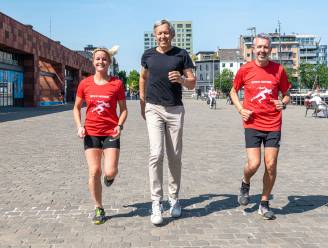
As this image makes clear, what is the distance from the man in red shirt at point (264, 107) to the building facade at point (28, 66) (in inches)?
1066

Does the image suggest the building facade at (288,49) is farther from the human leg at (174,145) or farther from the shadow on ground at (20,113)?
the human leg at (174,145)

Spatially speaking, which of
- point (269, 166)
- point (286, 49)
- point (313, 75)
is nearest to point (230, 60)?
point (286, 49)

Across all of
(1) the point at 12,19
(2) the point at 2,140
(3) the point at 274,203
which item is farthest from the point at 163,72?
(1) the point at 12,19

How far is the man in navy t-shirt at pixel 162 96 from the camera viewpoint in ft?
14.9

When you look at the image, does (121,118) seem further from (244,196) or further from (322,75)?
(322,75)

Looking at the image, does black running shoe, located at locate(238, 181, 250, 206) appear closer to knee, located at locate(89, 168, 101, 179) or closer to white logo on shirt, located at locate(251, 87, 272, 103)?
white logo on shirt, located at locate(251, 87, 272, 103)

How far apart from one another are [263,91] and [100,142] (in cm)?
173

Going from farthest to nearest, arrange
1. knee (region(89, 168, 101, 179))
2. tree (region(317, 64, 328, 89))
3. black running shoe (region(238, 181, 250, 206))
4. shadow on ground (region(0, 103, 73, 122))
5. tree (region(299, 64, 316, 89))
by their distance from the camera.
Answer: tree (region(299, 64, 316, 89)), tree (region(317, 64, 328, 89)), shadow on ground (region(0, 103, 73, 122)), black running shoe (region(238, 181, 250, 206)), knee (region(89, 168, 101, 179))

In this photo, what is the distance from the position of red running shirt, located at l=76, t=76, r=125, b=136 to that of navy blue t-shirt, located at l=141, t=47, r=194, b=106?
0.37m

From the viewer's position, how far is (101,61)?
15.2 feet

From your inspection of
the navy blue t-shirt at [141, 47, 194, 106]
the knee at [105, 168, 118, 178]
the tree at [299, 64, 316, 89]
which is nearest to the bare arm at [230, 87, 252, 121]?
the navy blue t-shirt at [141, 47, 194, 106]

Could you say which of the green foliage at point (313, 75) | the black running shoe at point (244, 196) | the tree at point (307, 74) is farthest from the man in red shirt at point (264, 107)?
the tree at point (307, 74)

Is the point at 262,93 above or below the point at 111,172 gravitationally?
above

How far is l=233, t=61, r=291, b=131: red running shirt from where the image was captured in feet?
15.4
